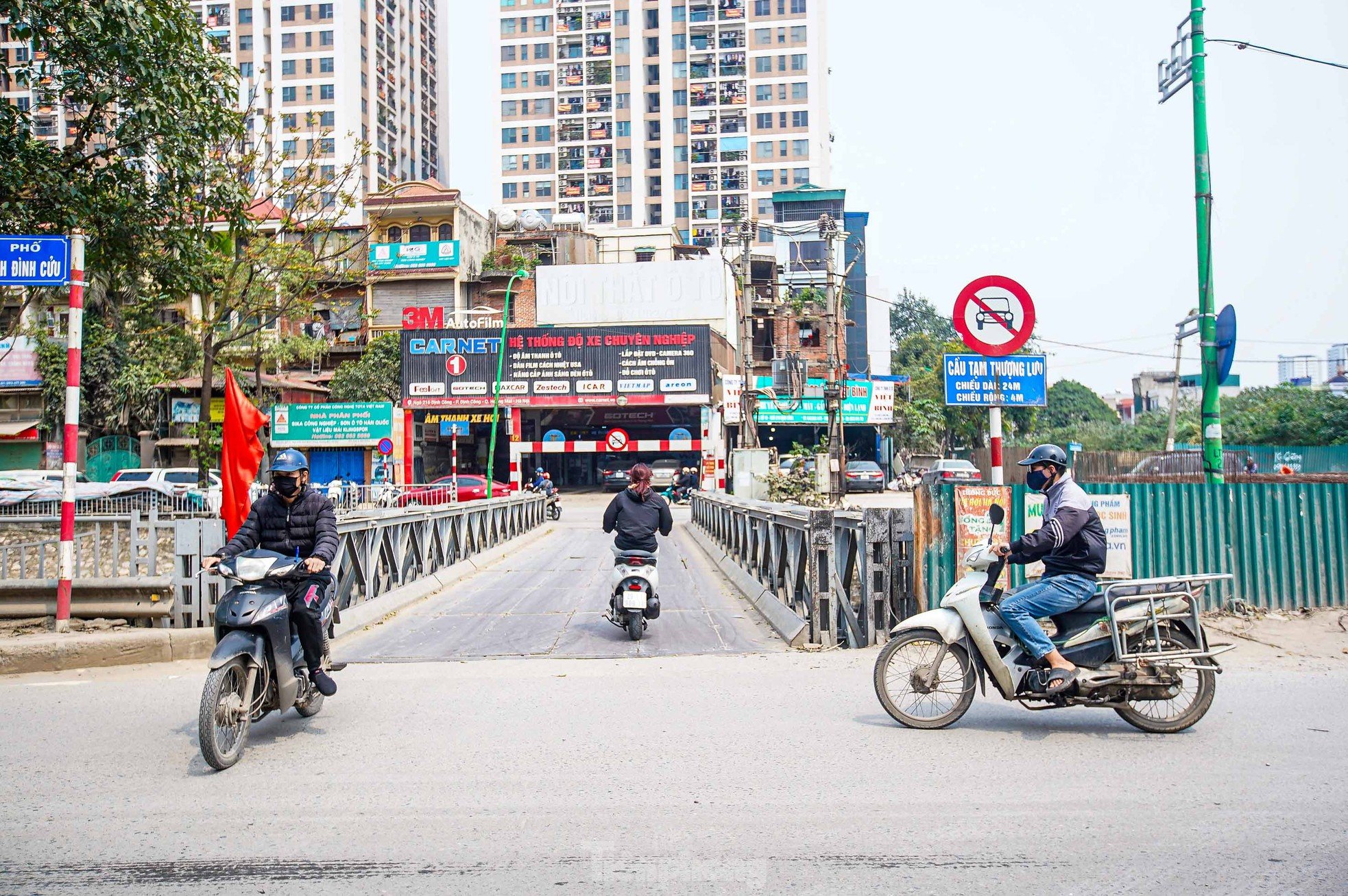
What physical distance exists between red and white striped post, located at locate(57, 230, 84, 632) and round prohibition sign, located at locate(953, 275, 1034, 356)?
Answer: 297 inches

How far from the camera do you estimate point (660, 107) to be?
→ 275ft

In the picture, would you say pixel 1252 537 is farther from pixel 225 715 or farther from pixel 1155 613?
pixel 225 715

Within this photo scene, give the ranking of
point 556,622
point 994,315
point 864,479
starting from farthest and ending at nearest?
point 864,479 < point 556,622 < point 994,315

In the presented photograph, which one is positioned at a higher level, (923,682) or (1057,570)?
(1057,570)

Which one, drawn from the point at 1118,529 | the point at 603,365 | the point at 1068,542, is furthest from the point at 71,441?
the point at 603,365

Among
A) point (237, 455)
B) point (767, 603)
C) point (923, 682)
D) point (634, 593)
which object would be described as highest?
point (237, 455)

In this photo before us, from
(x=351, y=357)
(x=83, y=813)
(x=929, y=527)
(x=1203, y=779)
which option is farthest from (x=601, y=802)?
(x=351, y=357)

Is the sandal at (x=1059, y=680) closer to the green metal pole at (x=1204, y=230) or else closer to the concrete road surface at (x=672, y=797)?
the concrete road surface at (x=672, y=797)

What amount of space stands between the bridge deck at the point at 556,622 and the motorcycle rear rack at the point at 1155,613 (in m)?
3.70

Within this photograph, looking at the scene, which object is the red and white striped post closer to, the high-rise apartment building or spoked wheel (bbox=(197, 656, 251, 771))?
spoked wheel (bbox=(197, 656, 251, 771))

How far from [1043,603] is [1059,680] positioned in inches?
17.1

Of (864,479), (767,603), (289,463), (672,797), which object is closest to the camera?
(672,797)

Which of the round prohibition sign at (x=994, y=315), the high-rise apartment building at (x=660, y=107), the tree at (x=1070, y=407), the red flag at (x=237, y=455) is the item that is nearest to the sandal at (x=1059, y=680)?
the round prohibition sign at (x=994, y=315)

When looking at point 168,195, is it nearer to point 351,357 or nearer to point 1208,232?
point 1208,232
